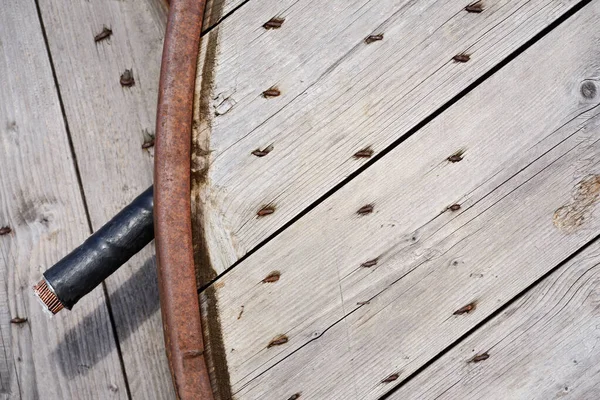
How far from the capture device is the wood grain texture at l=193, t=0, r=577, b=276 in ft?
3.45

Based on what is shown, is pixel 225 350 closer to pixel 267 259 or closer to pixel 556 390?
pixel 267 259

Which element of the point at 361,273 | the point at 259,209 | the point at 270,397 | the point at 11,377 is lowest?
the point at 11,377

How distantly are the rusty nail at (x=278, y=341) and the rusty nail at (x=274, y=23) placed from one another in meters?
0.51

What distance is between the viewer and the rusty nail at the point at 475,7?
1.06 metres

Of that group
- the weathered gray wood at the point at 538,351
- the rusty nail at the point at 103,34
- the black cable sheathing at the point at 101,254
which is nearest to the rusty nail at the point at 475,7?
the weathered gray wood at the point at 538,351

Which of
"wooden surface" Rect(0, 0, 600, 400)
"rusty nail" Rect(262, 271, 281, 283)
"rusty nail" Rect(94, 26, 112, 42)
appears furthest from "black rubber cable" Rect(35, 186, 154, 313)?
"rusty nail" Rect(94, 26, 112, 42)

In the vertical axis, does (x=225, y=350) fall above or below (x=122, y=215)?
below

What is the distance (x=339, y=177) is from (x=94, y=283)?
1.46 feet

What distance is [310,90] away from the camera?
105 centimetres

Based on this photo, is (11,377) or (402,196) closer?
(402,196)

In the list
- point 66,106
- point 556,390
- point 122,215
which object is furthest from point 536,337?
point 66,106

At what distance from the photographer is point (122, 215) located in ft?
3.58

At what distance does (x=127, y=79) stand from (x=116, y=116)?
0.08 meters

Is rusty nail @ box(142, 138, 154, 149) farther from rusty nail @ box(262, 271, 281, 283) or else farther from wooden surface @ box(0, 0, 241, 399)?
rusty nail @ box(262, 271, 281, 283)
